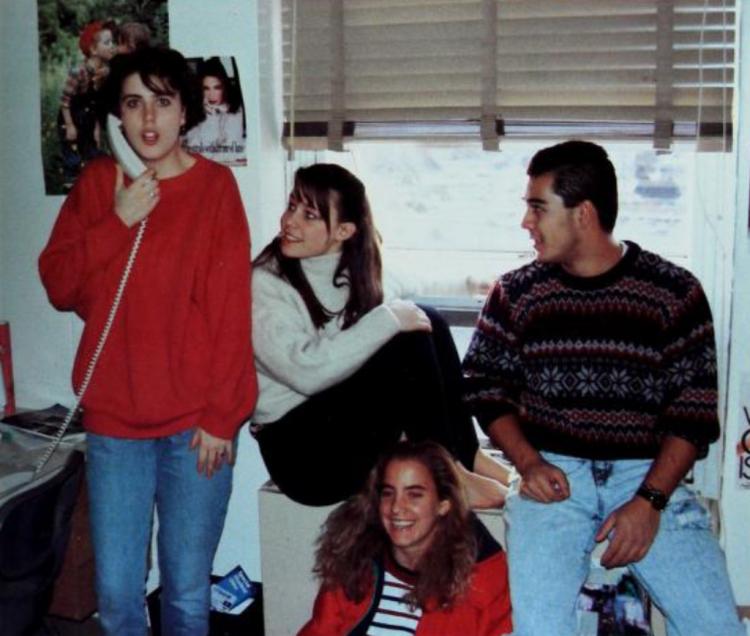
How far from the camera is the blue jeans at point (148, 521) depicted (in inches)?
75.5

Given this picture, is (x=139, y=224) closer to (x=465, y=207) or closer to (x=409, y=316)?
(x=409, y=316)

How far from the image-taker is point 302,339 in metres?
2.01

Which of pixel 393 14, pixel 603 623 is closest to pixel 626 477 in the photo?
pixel 603 623

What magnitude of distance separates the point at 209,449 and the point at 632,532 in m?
0.81

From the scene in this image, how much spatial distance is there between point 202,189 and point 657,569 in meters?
1.13

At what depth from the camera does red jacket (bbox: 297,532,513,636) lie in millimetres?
1879

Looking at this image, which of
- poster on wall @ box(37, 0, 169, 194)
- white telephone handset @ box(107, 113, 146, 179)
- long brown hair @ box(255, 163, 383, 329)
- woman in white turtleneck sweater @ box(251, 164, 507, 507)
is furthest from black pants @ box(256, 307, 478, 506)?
poster on wall @ box(37, 0, 169, 194)

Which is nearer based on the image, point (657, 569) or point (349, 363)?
point (657, 569)

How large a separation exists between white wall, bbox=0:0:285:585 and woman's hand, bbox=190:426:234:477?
1.83 ft

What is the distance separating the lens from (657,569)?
178 cm

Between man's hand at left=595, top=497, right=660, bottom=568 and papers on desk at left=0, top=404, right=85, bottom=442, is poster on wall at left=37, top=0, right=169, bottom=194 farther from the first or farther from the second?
man's hand at left=595, top=497, right=660, bottom=568

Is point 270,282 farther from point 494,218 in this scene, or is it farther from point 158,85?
point 494,218

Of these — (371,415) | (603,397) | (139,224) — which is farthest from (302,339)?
(603,397)

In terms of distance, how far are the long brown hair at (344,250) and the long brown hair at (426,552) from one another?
1.07 ft
